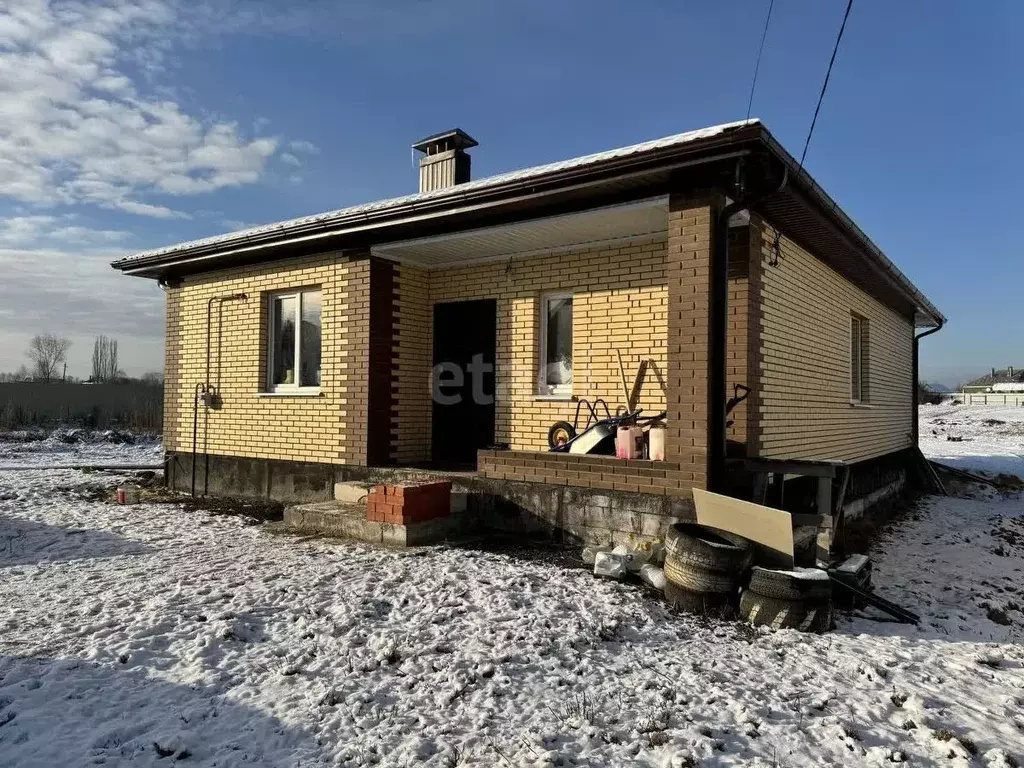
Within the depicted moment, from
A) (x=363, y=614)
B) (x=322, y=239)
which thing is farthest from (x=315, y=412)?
(x=363, y=614)

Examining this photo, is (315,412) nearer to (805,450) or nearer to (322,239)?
(322,239)

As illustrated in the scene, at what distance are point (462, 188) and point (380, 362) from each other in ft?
8.04

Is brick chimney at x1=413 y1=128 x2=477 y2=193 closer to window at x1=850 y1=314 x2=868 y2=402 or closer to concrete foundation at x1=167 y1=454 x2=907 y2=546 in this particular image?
concrete foundation at x1=167 y1=454 x2=907 y2=546

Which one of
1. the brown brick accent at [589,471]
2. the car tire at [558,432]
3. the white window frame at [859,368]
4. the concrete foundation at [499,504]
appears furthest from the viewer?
the white window frame at [859,368]

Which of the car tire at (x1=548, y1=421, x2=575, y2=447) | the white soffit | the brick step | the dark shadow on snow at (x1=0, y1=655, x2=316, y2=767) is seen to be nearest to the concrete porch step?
the brick step

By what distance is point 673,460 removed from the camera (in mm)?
5539

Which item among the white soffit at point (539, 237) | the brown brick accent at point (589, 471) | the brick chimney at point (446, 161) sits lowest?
the brown brick accent at point (589, 471)

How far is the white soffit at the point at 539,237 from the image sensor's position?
245 inches

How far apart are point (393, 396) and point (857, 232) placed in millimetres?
5575

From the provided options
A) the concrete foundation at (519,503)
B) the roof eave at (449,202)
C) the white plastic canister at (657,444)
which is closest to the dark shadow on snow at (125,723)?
the concrete foundation at (519,503)

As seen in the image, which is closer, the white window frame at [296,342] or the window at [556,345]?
the window at [556,345]

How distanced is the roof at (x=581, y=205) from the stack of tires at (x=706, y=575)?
2883 mm

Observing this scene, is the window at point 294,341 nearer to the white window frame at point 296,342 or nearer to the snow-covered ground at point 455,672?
the white window frame at point 296,342

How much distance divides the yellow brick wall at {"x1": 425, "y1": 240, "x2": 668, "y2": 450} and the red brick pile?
72.5 inches
